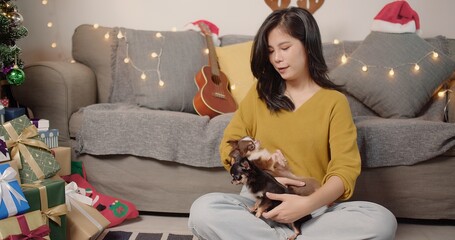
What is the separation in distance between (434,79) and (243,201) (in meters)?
1.26

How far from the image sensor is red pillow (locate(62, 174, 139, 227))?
182 centimetres

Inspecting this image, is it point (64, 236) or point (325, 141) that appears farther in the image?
point (64, 236)

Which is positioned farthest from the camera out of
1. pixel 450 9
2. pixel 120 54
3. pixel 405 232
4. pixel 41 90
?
pixel 450 9

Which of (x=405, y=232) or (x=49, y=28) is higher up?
(x=49, y=28)

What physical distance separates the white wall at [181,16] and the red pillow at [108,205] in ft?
3.79

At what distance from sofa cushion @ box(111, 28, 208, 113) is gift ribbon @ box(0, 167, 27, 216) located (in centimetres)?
91

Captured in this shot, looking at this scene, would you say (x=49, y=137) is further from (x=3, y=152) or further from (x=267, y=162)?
(x=267, y=162)

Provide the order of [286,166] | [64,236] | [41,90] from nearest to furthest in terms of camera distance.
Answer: [286,166] < [64,236] < [41,90]

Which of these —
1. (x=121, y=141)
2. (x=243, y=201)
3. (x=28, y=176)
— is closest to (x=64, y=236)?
(x=28, y=176)

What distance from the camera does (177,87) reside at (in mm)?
2188

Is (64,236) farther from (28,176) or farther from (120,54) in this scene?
(120,54)

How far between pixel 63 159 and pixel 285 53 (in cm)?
97

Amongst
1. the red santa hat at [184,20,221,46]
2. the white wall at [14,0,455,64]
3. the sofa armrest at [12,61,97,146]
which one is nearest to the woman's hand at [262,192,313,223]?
the sofa armrest at [12,61,97,146]

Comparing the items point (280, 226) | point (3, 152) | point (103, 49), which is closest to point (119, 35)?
point (103, 49)
